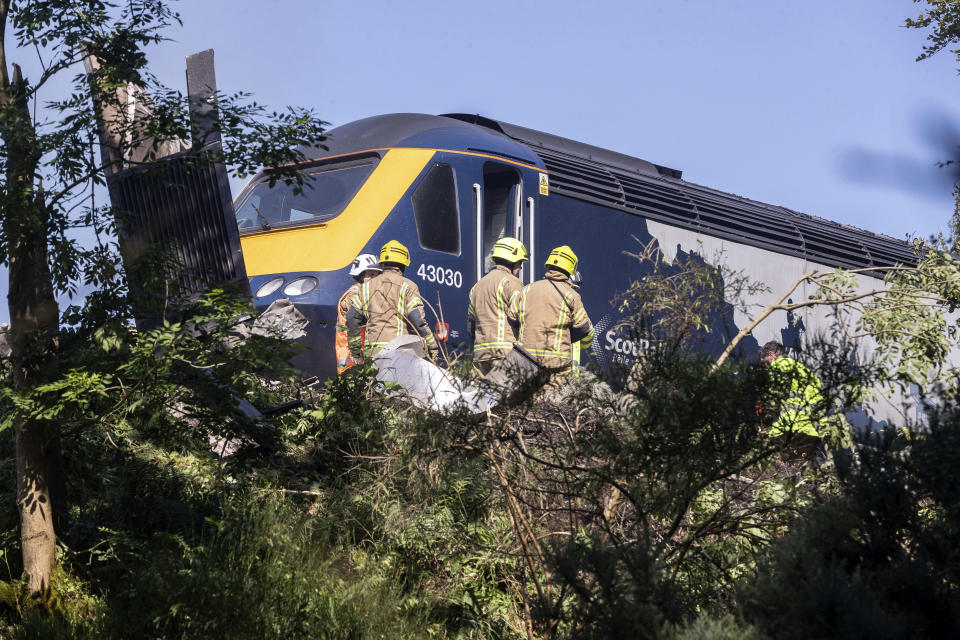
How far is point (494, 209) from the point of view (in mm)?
11180

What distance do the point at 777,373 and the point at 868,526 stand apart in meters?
0.86

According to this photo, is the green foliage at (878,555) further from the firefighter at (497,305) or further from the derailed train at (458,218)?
the firefighter at (497,305)

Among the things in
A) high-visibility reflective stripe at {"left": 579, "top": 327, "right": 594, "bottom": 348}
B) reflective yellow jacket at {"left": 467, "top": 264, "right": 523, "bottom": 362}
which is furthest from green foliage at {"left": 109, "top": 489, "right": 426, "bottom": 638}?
high-visibility reflective stripe at {"left": 579, "top": 327, "right": 594, "bottom": 348}

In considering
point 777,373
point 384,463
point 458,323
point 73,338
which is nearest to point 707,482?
point 777,373

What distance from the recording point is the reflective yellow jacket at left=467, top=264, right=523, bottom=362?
9586mm

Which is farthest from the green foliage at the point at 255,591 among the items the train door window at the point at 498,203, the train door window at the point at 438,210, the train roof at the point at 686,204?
the train roof at the point at 686,204

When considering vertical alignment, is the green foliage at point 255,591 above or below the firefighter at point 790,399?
below

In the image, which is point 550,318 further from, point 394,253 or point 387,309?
point 394,253

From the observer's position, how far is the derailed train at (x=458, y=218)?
10.2m

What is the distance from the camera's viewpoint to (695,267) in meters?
8.77

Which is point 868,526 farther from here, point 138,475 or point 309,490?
point 138,475

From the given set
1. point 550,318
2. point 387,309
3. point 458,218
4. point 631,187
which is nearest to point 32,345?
point 387,309

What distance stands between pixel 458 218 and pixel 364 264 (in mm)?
1190

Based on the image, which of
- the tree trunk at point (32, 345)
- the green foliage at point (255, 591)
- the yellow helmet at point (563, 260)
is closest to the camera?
the green foliage at point (255, 591)
